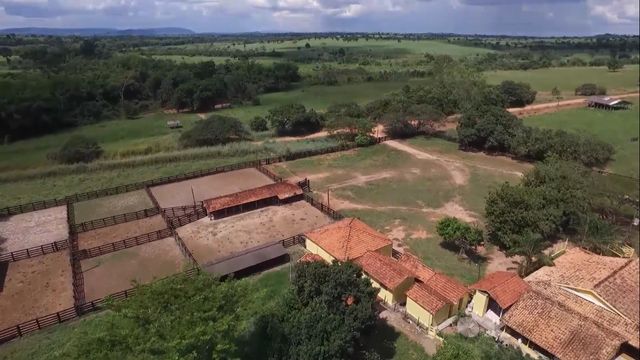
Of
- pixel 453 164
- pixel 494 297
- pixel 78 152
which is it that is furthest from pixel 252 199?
pixel 78 152

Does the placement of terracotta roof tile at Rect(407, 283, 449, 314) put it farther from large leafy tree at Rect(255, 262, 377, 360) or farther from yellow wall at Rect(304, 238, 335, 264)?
yellow wall at Rect(304, 238, 335, 264)

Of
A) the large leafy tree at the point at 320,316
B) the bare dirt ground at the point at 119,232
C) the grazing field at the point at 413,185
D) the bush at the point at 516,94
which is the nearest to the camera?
the large leafy tree at the point at 320,316

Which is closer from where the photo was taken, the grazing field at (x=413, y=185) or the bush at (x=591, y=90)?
the grazing field at (x=413, y=185)

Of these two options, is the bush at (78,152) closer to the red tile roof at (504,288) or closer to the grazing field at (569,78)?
the red tile roof at (504,288)

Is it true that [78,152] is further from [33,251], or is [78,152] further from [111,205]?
[33,251]

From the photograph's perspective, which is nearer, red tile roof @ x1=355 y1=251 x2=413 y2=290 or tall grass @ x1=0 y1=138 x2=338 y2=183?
red tile roof @ x1=355 y1=251 x2=413 y2=290

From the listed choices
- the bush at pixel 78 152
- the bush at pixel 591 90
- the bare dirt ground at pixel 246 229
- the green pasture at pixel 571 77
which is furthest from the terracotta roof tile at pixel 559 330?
the green pasture at pixel 571 77

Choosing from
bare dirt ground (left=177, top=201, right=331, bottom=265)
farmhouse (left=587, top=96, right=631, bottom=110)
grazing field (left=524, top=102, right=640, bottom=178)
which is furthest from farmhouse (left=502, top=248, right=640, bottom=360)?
farmhouse (left=587, top=96, right=631, bottom=110)
